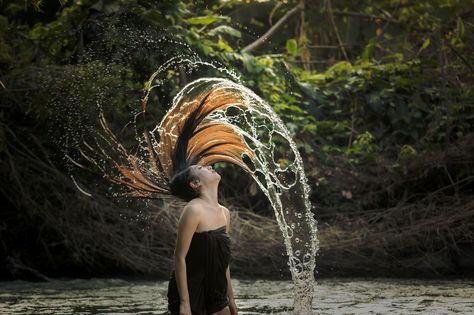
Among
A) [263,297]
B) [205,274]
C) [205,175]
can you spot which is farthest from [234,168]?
[205,274]

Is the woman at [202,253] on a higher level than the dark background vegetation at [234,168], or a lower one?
lower

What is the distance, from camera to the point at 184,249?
577cm

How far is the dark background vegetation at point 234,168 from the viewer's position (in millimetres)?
11453

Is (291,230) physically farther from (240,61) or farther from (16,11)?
(16,11)

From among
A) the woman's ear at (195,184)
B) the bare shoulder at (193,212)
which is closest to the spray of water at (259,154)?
the woman's ear at (195,184)

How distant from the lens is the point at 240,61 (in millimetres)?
14156

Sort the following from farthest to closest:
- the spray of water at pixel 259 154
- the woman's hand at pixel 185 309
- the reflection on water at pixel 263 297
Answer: the spray of water at pixel 259 154, the reflection on water at pixel 263 297, the woman's hand at pixel 185 309

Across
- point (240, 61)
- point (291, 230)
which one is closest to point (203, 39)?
point (240, 61)

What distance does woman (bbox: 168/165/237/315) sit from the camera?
579 centimetres

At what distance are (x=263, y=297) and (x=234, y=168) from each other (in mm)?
4117

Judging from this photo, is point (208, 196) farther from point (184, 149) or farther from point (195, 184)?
point (184, 149)

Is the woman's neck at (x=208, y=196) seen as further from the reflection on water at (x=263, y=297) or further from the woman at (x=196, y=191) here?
the reflection on water at (x=263, y=297)

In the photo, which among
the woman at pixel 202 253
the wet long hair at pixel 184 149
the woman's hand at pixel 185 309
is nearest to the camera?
the woman's hand at pixel 185 309

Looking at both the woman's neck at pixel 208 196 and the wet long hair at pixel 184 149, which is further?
the wet long hair at pixel 184 149
